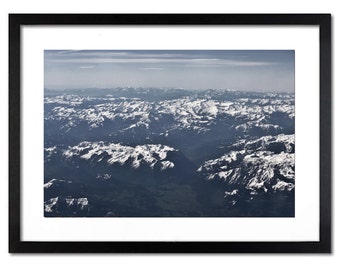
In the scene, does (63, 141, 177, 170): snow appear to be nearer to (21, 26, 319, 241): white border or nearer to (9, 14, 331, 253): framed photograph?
(9, 14, 331, 253): framed photograph

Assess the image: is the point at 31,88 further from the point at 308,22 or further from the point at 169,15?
the point at 308,22

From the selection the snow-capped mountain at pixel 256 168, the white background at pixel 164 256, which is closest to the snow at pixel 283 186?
the snow-capped mountain at pixel 256 168

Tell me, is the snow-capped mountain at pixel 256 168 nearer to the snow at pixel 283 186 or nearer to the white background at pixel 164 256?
the snow at pixel 283 186

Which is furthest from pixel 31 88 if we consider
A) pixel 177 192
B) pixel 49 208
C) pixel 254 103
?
pixel 254 103

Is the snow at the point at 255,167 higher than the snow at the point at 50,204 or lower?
higher

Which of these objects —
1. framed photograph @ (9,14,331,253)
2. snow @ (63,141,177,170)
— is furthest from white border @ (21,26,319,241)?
snow @ (63,141,177,170)

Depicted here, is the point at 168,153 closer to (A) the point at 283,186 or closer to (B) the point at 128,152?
(B) the point at 128,152

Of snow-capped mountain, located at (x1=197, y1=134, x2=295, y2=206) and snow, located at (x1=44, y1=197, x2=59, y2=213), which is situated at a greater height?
snow-capped mountain, located at (x1=197, y1=134, x2=295, y2=206)
